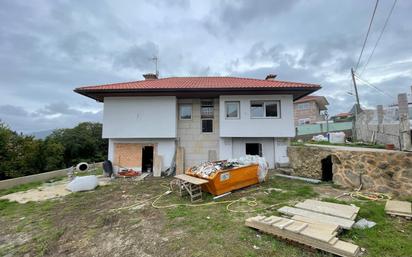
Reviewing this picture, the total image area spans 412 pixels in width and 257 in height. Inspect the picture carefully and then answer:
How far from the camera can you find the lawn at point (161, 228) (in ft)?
13.0

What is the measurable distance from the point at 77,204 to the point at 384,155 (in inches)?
439

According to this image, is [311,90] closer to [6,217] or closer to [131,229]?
[131,229]

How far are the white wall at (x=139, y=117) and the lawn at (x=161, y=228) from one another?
14.6 ft

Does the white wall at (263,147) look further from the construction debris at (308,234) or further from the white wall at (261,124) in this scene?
the construction debris at (308,234)

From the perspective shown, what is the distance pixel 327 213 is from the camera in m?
5.09

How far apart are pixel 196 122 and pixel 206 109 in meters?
1.06

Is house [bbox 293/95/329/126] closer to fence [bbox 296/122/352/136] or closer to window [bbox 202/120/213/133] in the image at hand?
fence [bbox 296/122/352/136]

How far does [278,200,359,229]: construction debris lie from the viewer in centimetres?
455

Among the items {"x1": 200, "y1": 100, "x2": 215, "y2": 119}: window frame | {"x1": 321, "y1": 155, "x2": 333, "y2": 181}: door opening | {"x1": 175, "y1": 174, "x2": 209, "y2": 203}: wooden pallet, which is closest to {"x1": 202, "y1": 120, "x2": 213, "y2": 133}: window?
{"x1": 200, "y1": 100, "x2": 215, "y2": 119}: window frame

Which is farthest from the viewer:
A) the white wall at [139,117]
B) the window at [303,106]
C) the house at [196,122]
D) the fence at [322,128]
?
the window at [303,106]

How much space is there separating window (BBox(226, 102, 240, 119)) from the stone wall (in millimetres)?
4590

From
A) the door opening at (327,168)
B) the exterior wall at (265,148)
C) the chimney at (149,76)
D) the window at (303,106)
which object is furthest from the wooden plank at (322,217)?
the window at (303,106)

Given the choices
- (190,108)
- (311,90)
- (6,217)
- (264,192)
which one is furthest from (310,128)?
(6,217)

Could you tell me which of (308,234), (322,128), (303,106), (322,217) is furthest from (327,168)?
(303,106)
